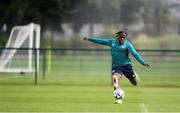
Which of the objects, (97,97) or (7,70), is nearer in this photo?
(97,97)

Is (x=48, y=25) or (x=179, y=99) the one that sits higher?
(x=48, y=25)

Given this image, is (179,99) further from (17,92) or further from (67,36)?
(67,36)

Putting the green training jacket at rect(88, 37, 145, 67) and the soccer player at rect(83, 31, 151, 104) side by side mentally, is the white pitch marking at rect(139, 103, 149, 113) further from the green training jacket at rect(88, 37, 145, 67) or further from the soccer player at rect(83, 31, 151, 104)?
the green training jacket at rect(88, 37, 145, 67)

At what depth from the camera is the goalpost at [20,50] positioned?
113 feet

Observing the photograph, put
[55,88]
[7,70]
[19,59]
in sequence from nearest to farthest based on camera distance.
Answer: [55,88] < [7,70] < [19,59]

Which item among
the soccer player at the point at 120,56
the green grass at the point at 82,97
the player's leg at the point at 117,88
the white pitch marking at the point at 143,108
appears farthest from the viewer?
the soccer player at the point at 120,56

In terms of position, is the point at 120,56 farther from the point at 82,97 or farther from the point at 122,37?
the point at 82,97

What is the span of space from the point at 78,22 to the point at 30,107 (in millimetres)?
55566

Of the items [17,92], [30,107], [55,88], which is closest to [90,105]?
[30,107]

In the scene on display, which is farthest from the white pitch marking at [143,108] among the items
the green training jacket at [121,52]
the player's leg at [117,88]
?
the green training jacket at [121,52]

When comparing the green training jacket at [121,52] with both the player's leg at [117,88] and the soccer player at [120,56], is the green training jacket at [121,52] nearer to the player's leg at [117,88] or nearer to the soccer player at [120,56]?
the soccer player at [120,56]

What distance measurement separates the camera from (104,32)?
71.7 metres

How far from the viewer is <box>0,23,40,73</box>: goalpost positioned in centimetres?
3434

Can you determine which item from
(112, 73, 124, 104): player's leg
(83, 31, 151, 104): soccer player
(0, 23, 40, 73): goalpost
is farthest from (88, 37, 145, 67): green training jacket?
(0, 23, 40, 73): goalpost
